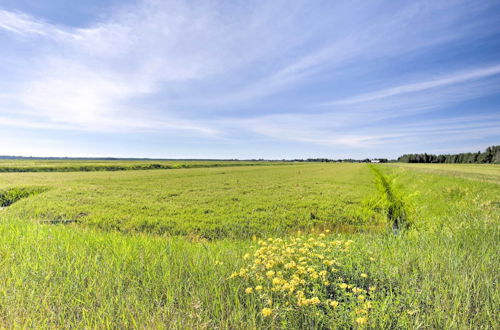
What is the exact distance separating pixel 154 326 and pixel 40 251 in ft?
12.0

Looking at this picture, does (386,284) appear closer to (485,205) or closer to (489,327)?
(489,327)

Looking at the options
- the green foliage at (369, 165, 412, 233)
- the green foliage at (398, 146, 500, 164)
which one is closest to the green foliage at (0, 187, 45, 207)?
the green foliage at (369, 165, 412, 233)

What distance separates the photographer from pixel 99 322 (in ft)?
8.91

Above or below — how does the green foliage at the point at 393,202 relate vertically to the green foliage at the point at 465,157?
below

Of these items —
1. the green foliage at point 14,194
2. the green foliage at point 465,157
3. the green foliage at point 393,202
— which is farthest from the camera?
the green foliage at point 465,157

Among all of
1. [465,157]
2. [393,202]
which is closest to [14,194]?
[393,202]

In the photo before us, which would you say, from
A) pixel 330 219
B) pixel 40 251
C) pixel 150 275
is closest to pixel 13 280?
pixel 40 251

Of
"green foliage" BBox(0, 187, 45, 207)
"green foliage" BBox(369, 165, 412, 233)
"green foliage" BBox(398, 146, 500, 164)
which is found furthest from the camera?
"green foliage" BBox(398, 146, 500, 164)

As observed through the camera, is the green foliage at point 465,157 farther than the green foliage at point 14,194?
Yes

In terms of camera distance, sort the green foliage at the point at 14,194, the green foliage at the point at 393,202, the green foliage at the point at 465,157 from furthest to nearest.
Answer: the green foliage at the point at 465,157 < the green foliage at the point at 14,194 < the green foliage at the point at 393,202

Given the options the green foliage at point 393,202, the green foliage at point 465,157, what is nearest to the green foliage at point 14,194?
the green foliage at point 393,202

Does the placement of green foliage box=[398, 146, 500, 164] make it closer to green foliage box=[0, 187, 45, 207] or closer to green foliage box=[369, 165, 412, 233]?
green foliage box=[369, 165, 412, 233]

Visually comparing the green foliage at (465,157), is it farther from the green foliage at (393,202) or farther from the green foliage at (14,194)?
the green foliage at (14,194)

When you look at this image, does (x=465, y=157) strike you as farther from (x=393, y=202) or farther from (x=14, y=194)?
(x=14, y=194)
